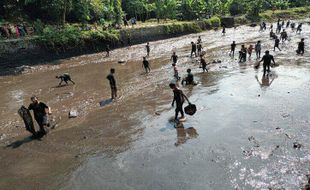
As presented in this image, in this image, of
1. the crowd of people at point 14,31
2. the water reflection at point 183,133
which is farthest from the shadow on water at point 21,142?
the crowd of people at point 14,31

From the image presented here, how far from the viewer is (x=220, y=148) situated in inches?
423

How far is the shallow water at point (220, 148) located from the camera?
8992 mm

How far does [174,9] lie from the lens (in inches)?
2215

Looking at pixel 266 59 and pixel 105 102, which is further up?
pixel 266 59

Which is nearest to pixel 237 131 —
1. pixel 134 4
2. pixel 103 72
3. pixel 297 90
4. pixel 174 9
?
pixel 297 90

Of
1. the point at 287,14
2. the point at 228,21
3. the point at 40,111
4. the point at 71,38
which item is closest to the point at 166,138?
the point at 40,111

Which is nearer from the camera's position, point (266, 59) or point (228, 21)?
point (266, 59)

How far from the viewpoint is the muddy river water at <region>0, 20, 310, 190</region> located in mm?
9258

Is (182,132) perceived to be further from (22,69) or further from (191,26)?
(191,26)

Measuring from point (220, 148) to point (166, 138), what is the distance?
2.07m

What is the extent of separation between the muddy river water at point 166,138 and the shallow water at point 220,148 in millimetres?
29

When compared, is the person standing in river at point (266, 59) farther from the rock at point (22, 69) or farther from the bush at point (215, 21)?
the bush at point (215, 21)

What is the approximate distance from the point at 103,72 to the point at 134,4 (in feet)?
94.1

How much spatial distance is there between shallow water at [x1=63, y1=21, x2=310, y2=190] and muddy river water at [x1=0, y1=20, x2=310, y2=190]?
3 centimetres
